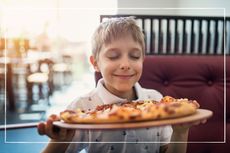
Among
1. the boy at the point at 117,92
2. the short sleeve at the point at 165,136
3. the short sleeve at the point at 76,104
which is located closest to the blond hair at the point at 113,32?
the boy at the point at 117,92

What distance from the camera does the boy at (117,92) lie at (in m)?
0.54

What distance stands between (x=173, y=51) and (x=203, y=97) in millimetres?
154

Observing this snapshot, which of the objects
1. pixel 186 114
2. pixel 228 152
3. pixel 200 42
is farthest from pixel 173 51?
pixel 186 114

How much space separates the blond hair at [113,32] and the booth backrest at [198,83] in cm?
22

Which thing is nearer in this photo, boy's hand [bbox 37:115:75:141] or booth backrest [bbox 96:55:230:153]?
boy's hand [bbox 37:115:75:141]

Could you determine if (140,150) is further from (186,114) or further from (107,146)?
(186,114)

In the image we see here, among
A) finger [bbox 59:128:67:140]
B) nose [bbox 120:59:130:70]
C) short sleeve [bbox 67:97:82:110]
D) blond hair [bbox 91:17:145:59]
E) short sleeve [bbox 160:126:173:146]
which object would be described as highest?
blond hair [bbox 91:17:145:59]

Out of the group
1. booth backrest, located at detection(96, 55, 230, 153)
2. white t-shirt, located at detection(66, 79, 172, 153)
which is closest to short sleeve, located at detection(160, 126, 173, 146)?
white t-shirt, located at detection(66, 79, 172, 153)

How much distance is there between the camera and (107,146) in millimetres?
606

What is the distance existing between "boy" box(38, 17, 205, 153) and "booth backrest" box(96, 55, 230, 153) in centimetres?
13

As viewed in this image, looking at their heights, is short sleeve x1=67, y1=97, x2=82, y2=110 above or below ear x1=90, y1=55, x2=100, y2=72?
below

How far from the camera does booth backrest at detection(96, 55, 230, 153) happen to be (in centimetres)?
75

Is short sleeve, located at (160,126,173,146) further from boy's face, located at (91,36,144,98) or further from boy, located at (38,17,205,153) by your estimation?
boy's face, located at (91,36,144,98)

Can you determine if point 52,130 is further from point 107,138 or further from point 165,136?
point 165,136
